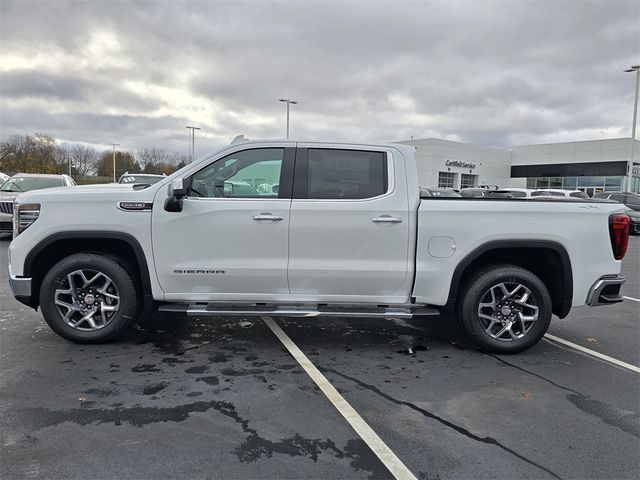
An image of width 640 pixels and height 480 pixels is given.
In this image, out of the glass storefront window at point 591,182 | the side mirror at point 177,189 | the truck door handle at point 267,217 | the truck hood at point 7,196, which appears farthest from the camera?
the glass storefront window at point 591,182

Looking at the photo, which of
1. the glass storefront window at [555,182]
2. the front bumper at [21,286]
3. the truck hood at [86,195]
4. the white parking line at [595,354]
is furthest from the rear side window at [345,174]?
the glass storefront window at [555,182]

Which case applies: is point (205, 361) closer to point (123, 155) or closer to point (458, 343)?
point (458, 343)

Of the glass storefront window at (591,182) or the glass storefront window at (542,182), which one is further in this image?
the glass storefront window at (542,182)

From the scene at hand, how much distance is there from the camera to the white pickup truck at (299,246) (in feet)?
14.7

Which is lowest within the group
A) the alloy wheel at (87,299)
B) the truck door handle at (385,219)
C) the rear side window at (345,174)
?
the alloy wheel at (87,299)

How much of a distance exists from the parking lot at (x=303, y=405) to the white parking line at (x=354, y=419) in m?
0.04

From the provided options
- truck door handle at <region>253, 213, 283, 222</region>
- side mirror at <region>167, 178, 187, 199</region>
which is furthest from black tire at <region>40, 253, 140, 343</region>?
truck door handle at <region>253, 213, 283, 222</region>

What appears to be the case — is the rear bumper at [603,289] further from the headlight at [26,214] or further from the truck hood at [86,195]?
the headlight at [26,214]

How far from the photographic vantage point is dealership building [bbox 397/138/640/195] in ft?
160

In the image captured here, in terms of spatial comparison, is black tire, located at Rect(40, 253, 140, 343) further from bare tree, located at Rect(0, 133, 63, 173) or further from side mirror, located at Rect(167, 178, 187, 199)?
bare tree, located at Rect(0, 133, 63, 173)

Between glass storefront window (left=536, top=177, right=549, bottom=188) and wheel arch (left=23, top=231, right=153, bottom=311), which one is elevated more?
glass storefront window (left=536, top=177, right=549, bottom=188)

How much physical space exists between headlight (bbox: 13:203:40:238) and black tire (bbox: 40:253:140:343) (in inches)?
18.5

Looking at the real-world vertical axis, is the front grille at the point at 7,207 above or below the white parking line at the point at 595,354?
above

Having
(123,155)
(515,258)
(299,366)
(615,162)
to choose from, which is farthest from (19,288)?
(123,155)
